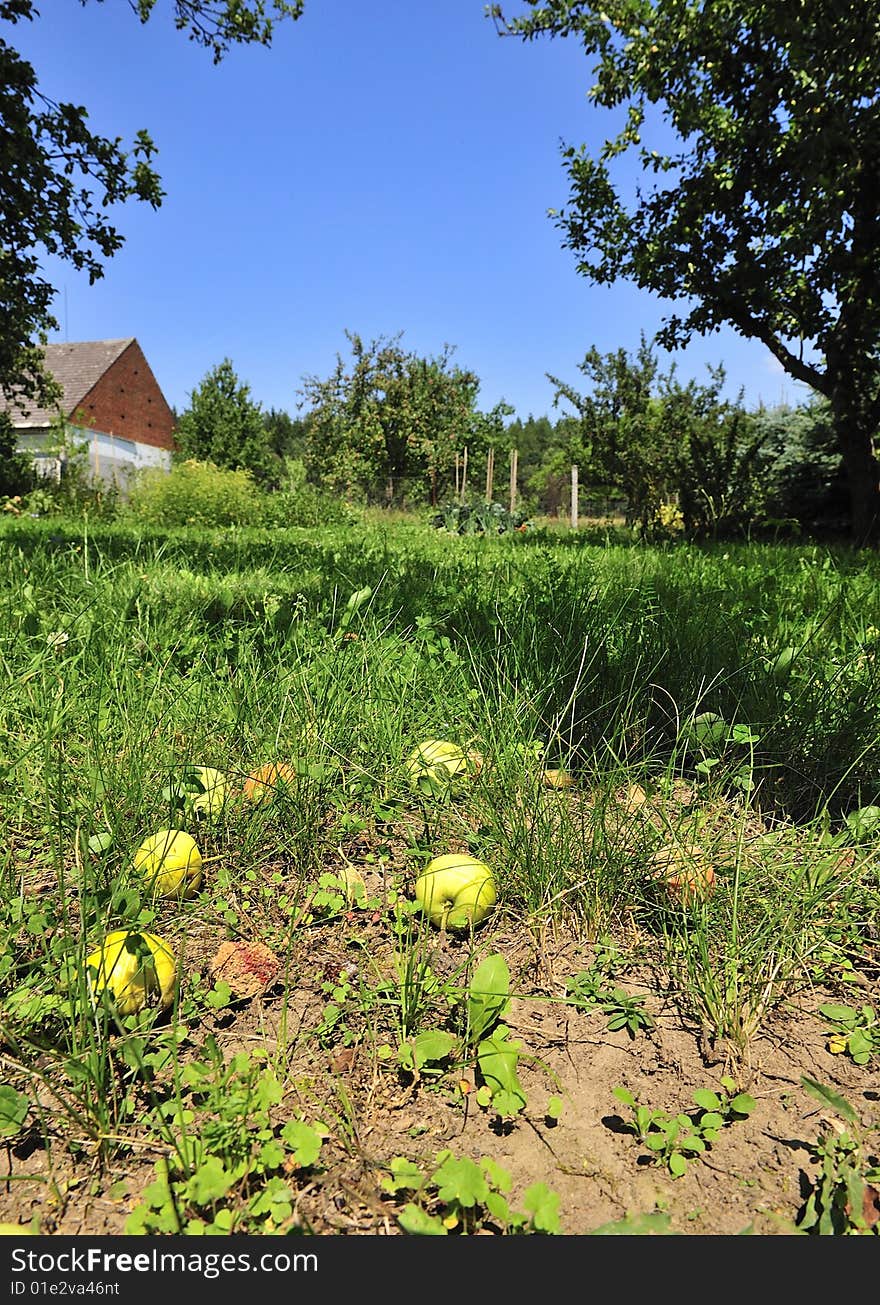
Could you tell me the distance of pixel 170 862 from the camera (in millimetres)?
1405

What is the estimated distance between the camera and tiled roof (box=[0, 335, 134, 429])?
32.3 metres

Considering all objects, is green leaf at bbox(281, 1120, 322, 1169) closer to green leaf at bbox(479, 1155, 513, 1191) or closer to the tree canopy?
green leaf at bbox(479, 1155, 513, 1191)

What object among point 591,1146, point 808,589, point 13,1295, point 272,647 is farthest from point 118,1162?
point 808,589

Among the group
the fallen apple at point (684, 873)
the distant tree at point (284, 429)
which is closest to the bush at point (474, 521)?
the fallen apple at point (684, 873)

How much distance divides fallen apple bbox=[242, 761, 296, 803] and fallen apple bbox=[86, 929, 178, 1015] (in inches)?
19.0

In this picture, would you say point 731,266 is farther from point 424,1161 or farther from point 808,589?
point 424,1161

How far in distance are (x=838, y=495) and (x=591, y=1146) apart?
37.8 ft

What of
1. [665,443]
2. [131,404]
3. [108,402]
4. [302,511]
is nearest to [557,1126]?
[302,511]

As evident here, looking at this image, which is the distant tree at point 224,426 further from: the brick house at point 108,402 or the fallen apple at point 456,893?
the fallen apple at point 456,893

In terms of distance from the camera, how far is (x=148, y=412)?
37.6m

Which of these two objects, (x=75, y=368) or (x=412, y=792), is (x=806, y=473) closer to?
(x=412, y=792)

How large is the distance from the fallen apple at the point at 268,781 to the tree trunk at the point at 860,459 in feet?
29.6

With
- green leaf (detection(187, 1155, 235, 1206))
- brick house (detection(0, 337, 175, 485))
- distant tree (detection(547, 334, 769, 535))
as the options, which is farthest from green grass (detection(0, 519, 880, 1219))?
brick house (detection(0, 337, 175, 485))

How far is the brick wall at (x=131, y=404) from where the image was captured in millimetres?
33250
